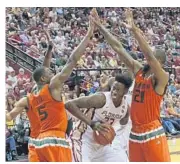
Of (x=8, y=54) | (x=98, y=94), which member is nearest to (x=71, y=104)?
(x=98, y=94)

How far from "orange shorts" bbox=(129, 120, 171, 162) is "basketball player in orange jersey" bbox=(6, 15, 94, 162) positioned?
0.64 meters

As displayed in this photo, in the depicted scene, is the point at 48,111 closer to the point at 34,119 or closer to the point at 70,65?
the point at 34,119

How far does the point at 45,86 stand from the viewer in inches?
247

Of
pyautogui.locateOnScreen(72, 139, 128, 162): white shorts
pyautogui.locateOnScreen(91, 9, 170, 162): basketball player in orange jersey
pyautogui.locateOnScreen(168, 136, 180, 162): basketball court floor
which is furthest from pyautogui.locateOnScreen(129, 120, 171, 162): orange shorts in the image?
pyautogui.locateOnScreen(168, 136, 180, 162): basketball court floor

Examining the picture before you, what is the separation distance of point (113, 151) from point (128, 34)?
116 cm

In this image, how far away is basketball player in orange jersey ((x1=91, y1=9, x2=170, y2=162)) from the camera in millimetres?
6301

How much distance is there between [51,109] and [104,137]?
60 centimetres

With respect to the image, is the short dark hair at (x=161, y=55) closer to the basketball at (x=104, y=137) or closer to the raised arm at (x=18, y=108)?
the basketball at (x=104, y=137)

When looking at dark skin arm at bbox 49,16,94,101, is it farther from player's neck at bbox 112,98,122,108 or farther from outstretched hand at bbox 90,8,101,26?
player's neck at bbox 112,98,122,108

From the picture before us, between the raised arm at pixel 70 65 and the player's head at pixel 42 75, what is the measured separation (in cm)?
7

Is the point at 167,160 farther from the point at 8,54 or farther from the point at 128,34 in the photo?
the point at 8,54

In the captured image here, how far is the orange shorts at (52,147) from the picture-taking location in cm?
620

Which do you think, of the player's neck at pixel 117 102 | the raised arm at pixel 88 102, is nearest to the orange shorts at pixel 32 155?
the raised arm at pixel 88 102
